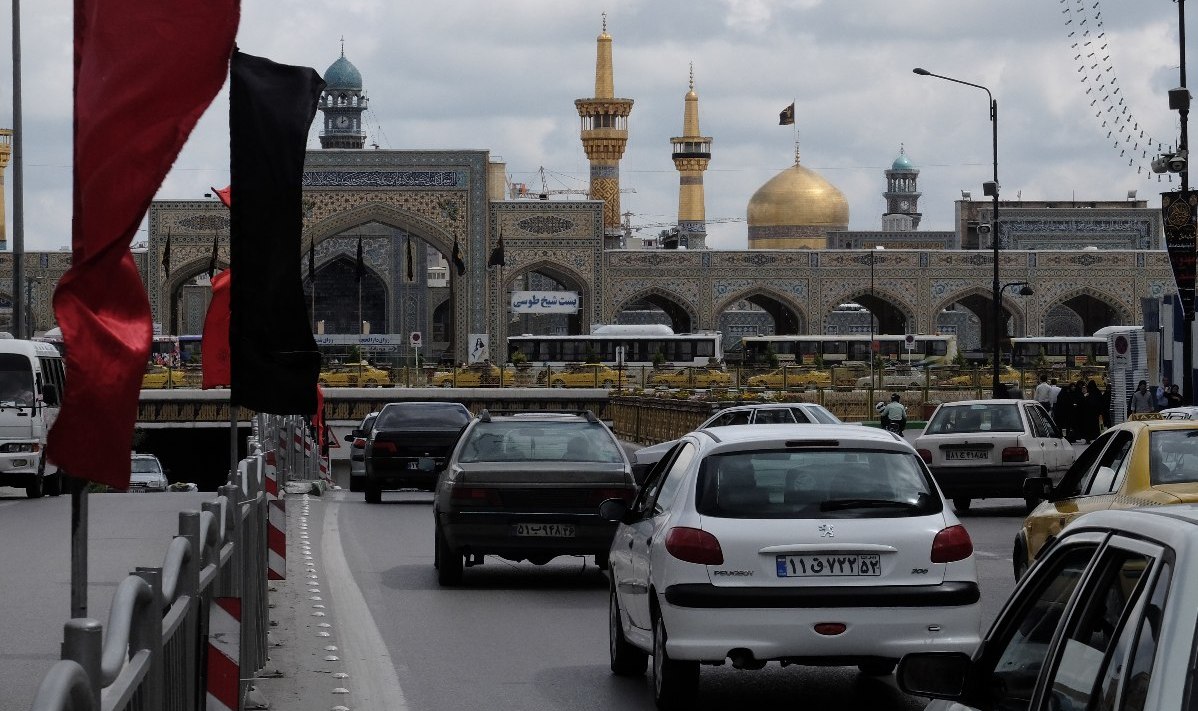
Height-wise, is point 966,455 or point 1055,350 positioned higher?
point 1055,350

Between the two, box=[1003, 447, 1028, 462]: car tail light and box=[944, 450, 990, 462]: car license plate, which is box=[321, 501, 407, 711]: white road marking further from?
box=[1003, 447, 1028, 462]: car tail light

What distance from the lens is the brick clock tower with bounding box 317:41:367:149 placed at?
361 ft

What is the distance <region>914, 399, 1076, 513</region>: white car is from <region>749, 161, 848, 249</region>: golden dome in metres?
68.5

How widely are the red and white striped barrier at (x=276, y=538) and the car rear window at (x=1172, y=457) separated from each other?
448cm

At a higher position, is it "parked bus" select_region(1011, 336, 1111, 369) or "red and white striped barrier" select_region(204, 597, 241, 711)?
"parked bus" select_region(1011, 336, 1111, 369)

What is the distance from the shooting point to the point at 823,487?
793cm

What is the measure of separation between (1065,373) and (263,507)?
156ft

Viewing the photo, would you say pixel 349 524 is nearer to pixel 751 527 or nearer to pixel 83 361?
pixel 751 527

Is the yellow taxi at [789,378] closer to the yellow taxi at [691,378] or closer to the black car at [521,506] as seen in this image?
the yellow taxi at [691,378]

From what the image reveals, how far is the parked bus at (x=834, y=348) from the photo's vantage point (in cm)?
7050

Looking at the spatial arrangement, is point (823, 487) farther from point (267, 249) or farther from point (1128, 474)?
point (1128, 474)

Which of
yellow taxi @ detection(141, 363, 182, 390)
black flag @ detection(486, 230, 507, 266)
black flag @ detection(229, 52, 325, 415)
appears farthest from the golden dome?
black flag @ detection(229, 52, 325, 415)

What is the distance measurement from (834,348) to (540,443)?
58886 millimetres

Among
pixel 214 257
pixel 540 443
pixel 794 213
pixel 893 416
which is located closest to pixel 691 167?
pixel 794 213
